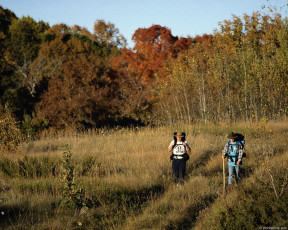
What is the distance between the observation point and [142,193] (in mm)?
7074

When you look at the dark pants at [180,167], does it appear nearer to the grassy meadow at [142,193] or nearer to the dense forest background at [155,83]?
the grassy meadow at [142,193]

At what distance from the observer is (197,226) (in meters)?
5.58

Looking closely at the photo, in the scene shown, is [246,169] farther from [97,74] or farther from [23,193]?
[97,74]

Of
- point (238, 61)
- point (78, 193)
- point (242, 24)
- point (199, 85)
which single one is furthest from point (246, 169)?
point (242, 24)

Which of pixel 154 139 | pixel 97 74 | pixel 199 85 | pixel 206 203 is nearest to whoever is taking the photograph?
pixel 206 203

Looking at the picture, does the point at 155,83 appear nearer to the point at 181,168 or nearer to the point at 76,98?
the point at 76,98

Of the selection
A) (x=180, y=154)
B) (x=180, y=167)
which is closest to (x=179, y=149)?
(x=180, y=154)

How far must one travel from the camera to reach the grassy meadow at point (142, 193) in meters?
5.54

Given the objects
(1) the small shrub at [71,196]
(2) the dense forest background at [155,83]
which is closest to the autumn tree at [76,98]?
(2) the dense forest background at [155,83]

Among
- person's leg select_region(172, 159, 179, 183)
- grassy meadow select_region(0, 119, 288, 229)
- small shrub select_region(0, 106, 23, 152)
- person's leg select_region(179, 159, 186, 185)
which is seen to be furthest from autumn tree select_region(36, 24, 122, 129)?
person's leg select_region(179, 159, 186, 185)

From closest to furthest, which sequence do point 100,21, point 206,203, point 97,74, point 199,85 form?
point 206,203 → point 199,85 → point 97,74 → point 100,21

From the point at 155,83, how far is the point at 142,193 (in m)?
19.2

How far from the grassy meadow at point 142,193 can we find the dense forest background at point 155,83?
4.20 meters

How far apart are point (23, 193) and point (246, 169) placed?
5965mm
